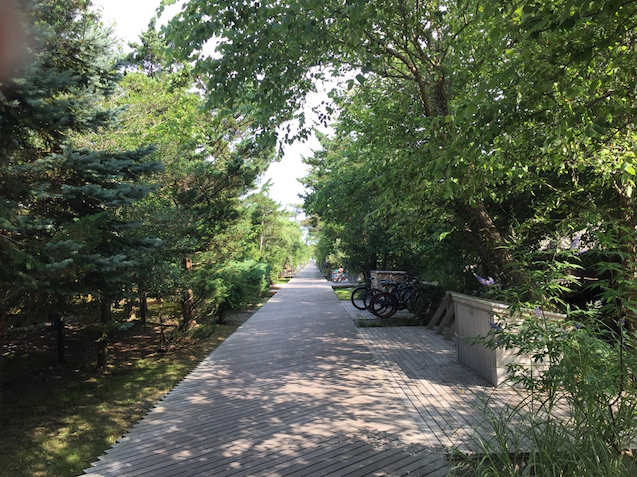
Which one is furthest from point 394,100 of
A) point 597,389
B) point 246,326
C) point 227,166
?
point 246,326

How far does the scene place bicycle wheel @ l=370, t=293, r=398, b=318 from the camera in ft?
38.4

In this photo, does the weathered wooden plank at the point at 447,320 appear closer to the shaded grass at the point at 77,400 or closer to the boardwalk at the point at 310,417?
the boardwalk at the point at 310,417

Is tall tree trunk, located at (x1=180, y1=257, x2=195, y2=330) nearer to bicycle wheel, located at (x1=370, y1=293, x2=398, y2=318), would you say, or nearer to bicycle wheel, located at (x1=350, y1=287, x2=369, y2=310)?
bicycle wheel, located at (x1=370, y1=293, x2=398, y2=318)

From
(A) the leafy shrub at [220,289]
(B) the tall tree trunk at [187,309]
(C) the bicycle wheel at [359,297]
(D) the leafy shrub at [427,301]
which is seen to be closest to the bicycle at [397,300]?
(D) the leafy shrub at [427,301]

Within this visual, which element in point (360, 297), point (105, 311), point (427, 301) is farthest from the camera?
point (360, 297)

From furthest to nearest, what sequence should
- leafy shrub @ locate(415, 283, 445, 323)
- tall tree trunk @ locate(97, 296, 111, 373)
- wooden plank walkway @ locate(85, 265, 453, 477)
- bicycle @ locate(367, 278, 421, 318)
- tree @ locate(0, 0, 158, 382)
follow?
1. bicycle @ locate(367, 278, 421, 318)
2. leafy shrub @ locate(415, 283, 445, 323)
3. tall tree trunk @ locate(97, 296, 111, 373)
4. tree @ locate(0, 0, 158, 382)
5. wooden plank walkway @ locate(85, 265, 453, 477)

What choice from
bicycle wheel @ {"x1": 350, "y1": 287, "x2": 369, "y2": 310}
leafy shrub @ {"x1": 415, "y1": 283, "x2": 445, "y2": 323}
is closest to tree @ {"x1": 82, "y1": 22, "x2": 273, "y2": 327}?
bicycle wheel @ {"x1": 350, "y1": 287, "x2": 369, "y2": 310}

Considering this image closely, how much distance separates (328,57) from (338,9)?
1.37 metres

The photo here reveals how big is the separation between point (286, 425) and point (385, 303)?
25.0 feet

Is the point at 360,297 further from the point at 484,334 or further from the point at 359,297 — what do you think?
the point at 484,334

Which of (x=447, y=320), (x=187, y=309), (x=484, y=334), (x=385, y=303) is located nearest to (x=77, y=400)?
(x=187, y=309)

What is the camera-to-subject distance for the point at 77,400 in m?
6.40

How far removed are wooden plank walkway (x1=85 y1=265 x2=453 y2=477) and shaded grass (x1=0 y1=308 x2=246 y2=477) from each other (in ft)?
1.29

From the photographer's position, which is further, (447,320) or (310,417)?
(447,320)
